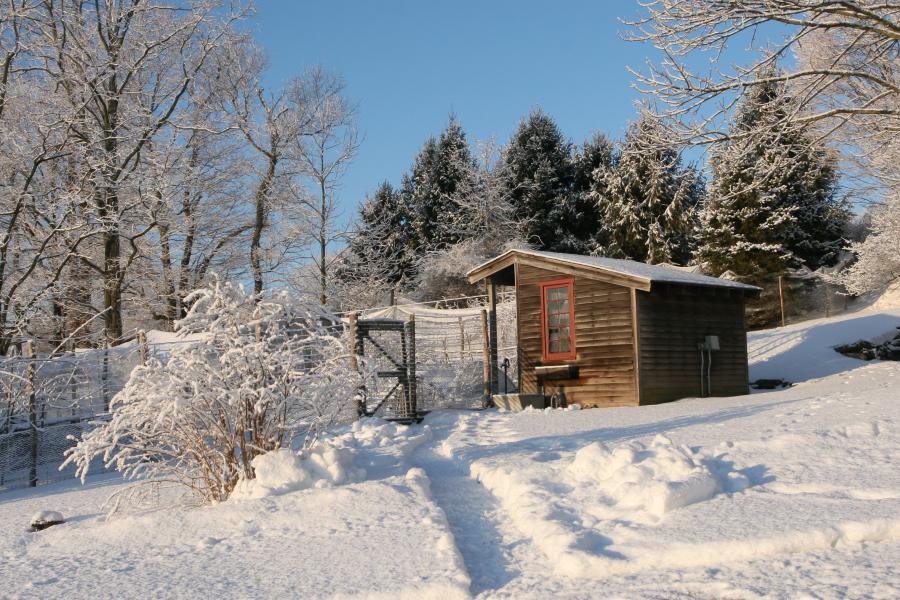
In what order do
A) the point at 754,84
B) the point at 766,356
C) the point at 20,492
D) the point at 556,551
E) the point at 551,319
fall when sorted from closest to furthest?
the point at 556,551
the point at 20,492
the point at 754,84
the point at 551,319
the point at 766,356

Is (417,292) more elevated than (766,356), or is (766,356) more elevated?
(417,292)

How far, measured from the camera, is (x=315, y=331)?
7.70m

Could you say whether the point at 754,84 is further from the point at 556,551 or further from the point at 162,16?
the point at 162,16

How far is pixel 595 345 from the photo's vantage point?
15.8 meters

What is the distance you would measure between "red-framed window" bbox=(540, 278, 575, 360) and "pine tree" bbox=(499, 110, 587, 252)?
55.6ft

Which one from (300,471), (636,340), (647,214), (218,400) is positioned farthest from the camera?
(647,214)

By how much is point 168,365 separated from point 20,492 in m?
4.20

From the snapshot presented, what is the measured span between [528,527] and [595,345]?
34.2ft

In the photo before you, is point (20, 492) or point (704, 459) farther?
point (20, 492)

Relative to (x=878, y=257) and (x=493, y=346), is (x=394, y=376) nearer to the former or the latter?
(x=493, y=346)

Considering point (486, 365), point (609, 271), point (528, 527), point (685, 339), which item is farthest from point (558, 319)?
point (528, 527)

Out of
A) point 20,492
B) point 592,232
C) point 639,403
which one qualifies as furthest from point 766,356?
point 20,492

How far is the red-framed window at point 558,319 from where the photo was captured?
16.1 meters

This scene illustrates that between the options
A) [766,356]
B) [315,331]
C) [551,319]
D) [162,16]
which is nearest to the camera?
[315,331]
